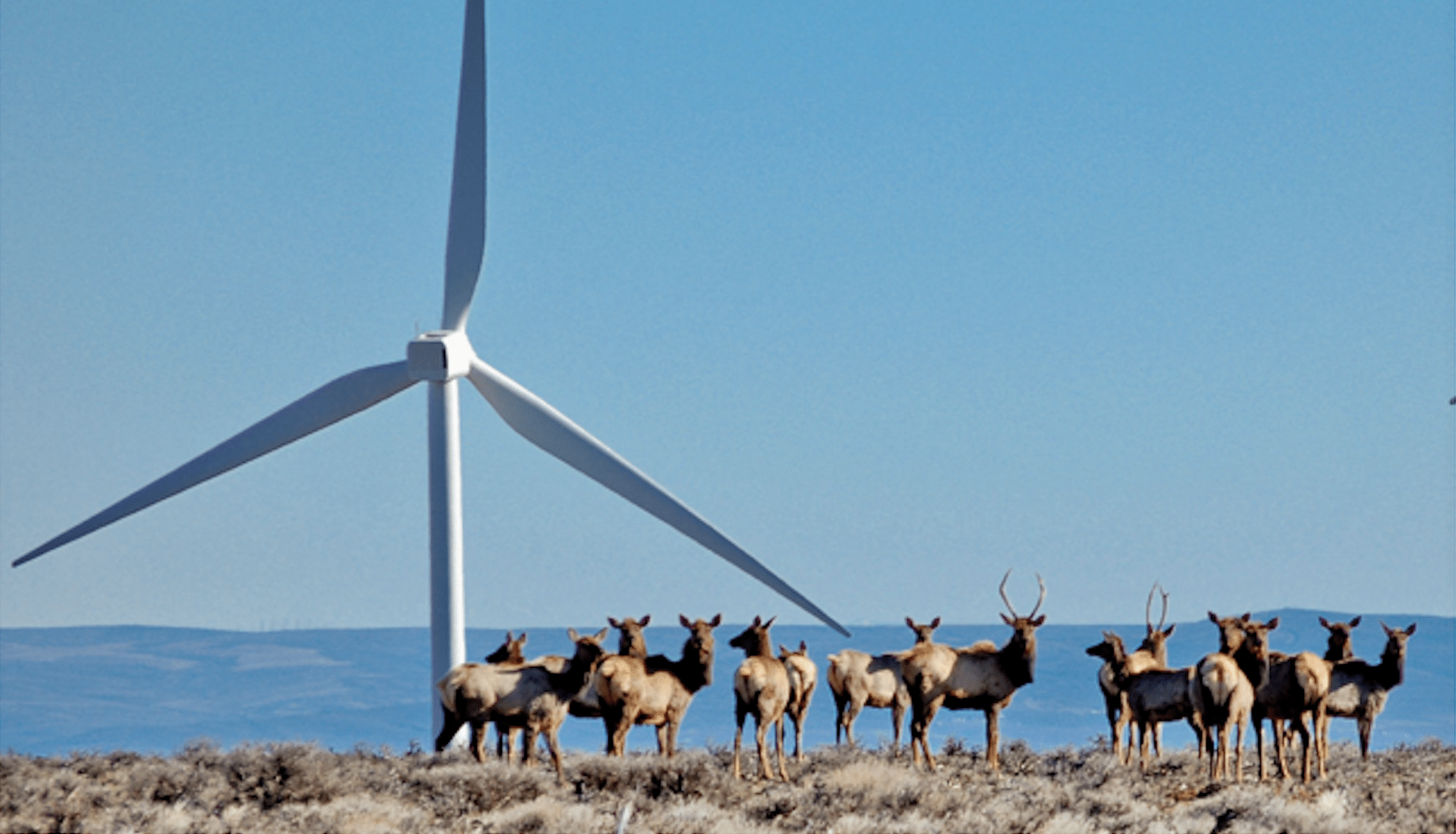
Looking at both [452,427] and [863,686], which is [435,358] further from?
[863,686]

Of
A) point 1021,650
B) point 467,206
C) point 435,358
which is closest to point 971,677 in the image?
point 1021,650

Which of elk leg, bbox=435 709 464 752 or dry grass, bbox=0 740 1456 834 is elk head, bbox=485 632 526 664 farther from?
elk leg, bbox=435 709 464 752

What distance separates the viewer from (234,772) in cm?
2534

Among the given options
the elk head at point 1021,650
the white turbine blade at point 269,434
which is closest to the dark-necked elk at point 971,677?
the elk head at point 1021,650

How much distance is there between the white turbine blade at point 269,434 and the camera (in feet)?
110

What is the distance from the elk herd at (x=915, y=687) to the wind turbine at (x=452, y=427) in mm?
3223

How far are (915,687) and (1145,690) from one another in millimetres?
3356

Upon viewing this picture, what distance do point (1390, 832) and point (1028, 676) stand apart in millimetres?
6518

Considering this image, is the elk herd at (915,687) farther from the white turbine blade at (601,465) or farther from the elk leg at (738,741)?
the white turbine blade at (601,465)

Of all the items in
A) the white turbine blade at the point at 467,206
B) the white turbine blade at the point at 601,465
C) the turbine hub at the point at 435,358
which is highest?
the white turbine blade at the point at 467,206

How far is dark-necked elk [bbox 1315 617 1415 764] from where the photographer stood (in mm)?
30484

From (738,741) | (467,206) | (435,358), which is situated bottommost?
(738,741)

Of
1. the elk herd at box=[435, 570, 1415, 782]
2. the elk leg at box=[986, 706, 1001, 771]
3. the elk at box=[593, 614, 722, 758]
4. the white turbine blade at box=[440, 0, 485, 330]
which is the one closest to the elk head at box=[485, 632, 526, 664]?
A: the elk herd at box=[435, 570, 1415, 782]

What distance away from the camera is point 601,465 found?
33.1m
